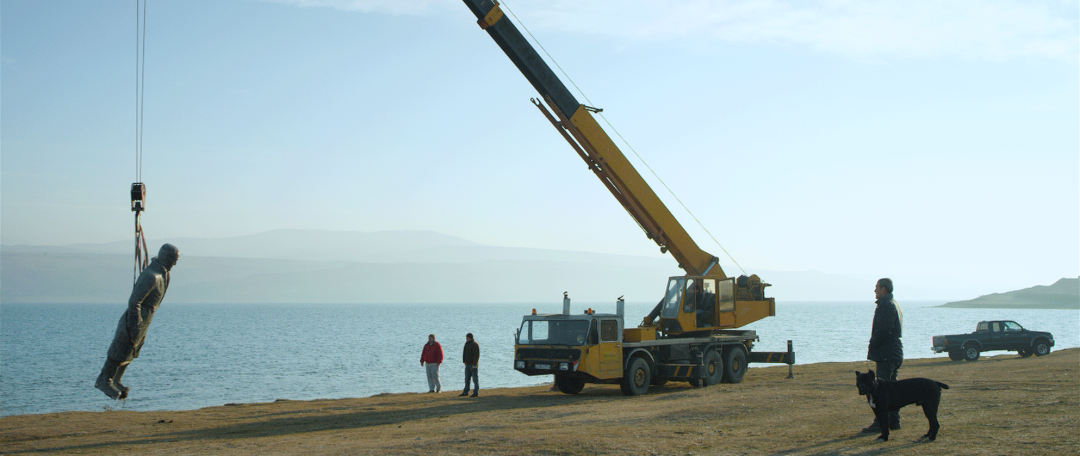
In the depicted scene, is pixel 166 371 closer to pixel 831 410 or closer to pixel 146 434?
pixel 146 434

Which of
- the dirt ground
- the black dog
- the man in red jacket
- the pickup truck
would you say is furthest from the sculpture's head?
the pickup truck

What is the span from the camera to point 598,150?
20.8 meters

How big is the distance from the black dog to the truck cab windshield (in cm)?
934

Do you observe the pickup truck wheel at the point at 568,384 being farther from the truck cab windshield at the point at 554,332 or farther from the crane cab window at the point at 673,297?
the crane cab window at the point at 673,297

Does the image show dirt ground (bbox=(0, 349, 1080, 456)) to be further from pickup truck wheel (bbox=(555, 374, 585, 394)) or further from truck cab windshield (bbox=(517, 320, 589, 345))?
truck cab windshield (bbox=(517, 320, 589, 345))

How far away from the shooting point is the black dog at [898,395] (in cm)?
941

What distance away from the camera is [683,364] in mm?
20891

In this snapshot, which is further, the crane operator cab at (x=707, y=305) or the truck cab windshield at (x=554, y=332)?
the crane operator cab at (x=707, y=305)

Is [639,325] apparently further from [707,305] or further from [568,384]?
[568,384]

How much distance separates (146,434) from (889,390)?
41.9 ft

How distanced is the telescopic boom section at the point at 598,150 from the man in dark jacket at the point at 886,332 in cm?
1133

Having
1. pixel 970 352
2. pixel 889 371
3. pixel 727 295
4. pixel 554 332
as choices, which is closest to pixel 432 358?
pixel 554 332

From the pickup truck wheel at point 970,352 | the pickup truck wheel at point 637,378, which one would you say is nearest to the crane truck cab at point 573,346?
the pickup truck wheel at point 637,378

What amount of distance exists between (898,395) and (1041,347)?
2610 cm
